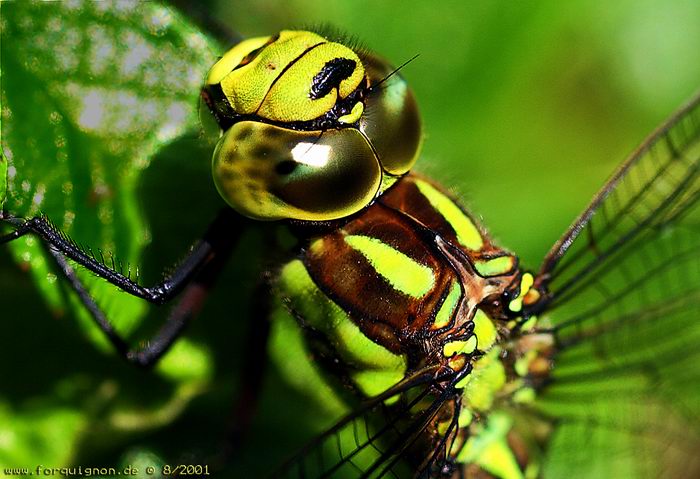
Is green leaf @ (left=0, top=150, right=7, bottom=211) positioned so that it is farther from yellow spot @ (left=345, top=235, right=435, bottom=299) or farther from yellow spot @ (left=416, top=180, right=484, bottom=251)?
yellow spot @ (left=416, top=180, right=484, bottom=251)

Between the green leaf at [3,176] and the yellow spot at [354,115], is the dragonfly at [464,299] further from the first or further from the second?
the green leaf at [3,176]

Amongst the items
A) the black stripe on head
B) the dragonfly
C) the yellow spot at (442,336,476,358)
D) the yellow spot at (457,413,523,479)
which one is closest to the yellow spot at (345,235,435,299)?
the dragonfly

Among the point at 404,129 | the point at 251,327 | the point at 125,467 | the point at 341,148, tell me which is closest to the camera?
the point at 341,148

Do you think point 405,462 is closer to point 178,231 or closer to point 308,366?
point 308,366

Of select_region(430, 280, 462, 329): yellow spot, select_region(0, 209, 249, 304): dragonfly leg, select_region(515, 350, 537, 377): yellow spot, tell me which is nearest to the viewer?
select_region(0, 209, 249, 304): dragonfly leg

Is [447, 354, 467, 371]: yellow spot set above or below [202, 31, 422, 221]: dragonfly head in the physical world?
below

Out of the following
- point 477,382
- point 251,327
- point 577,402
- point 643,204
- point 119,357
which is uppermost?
point 643,204

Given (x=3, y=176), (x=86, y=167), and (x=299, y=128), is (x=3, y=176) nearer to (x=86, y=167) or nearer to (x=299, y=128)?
(x=86, y=167)

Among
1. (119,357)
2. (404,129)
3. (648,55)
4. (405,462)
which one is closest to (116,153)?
(119,357)
